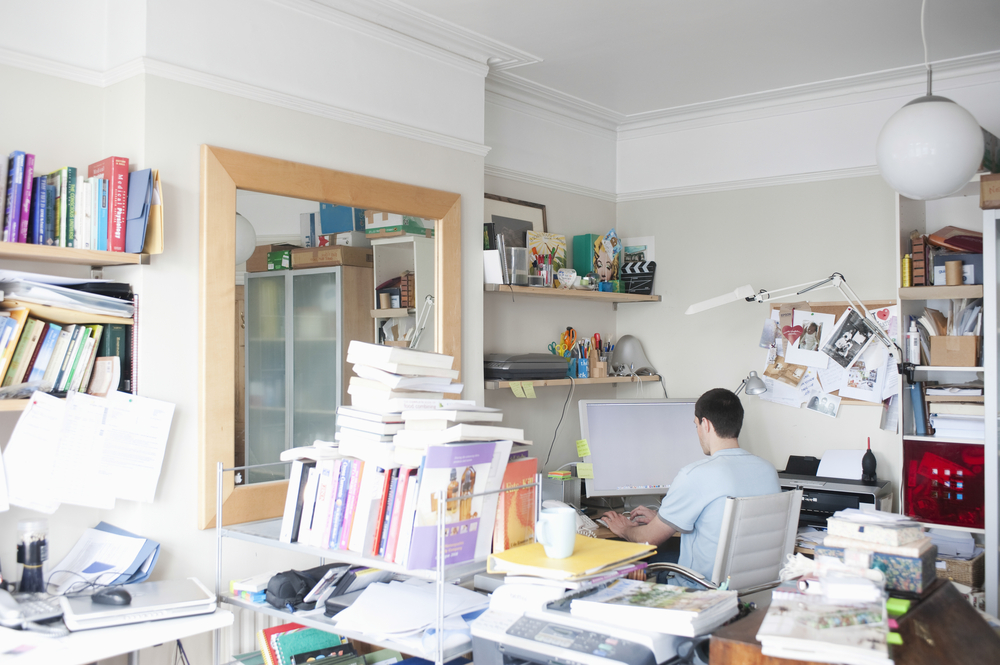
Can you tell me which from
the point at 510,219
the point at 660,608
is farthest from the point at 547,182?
the point at 660,608

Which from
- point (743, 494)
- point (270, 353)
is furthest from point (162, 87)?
point (743, 494)

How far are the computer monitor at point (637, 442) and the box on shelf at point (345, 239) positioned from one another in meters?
1.41

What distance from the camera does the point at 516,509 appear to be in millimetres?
2105

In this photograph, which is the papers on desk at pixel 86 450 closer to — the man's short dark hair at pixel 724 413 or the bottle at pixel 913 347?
the man's short dark hair at pixel 724 413

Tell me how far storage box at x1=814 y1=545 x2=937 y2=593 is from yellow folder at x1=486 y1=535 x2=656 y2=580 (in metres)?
0.55

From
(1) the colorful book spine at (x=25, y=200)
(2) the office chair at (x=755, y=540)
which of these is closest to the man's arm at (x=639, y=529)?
(2) the office chair at (x=755, y=540)

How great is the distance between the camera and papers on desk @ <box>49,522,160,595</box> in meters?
2.16

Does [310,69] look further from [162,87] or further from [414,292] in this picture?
[414,292]

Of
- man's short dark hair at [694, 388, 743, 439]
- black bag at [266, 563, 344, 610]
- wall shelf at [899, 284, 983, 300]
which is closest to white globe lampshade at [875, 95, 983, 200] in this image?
man's short dark hair at [694, 388, 743, 439]

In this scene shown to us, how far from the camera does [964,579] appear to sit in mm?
3137

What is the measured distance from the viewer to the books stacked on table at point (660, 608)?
63.3 inches

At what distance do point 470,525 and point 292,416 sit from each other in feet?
3.13

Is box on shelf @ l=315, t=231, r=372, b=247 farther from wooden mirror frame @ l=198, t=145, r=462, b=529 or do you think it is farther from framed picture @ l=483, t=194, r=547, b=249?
framed picture @ l=483, t=194, r=547, b=249

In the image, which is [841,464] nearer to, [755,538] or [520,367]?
[755,538]
